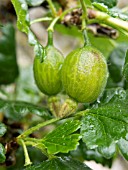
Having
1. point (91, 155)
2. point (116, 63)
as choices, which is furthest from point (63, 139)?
point (116, 63)

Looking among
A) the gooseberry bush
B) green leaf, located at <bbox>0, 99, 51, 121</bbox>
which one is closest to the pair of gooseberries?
the gooseberry bush

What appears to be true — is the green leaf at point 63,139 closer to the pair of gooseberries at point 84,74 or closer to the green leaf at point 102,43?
the pair of gooseberries at point 84,74

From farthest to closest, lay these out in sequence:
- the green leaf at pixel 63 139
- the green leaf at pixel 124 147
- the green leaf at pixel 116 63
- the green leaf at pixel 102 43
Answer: the green leaf at pixel 102 43 < the green leaf at pixel 116 63 < the green leaf at pixel 124 147 < the green leaf at pixel 63 139

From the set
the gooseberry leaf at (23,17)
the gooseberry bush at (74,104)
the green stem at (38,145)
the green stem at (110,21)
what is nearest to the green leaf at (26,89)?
the gooseberry bush at (74,104)

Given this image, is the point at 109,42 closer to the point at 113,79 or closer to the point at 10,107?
the point at 113,79

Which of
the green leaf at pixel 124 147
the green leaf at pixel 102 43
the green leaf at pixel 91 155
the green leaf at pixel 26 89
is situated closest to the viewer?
the green leaf at pixel 124 147

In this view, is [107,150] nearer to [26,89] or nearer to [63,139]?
[63,139]
